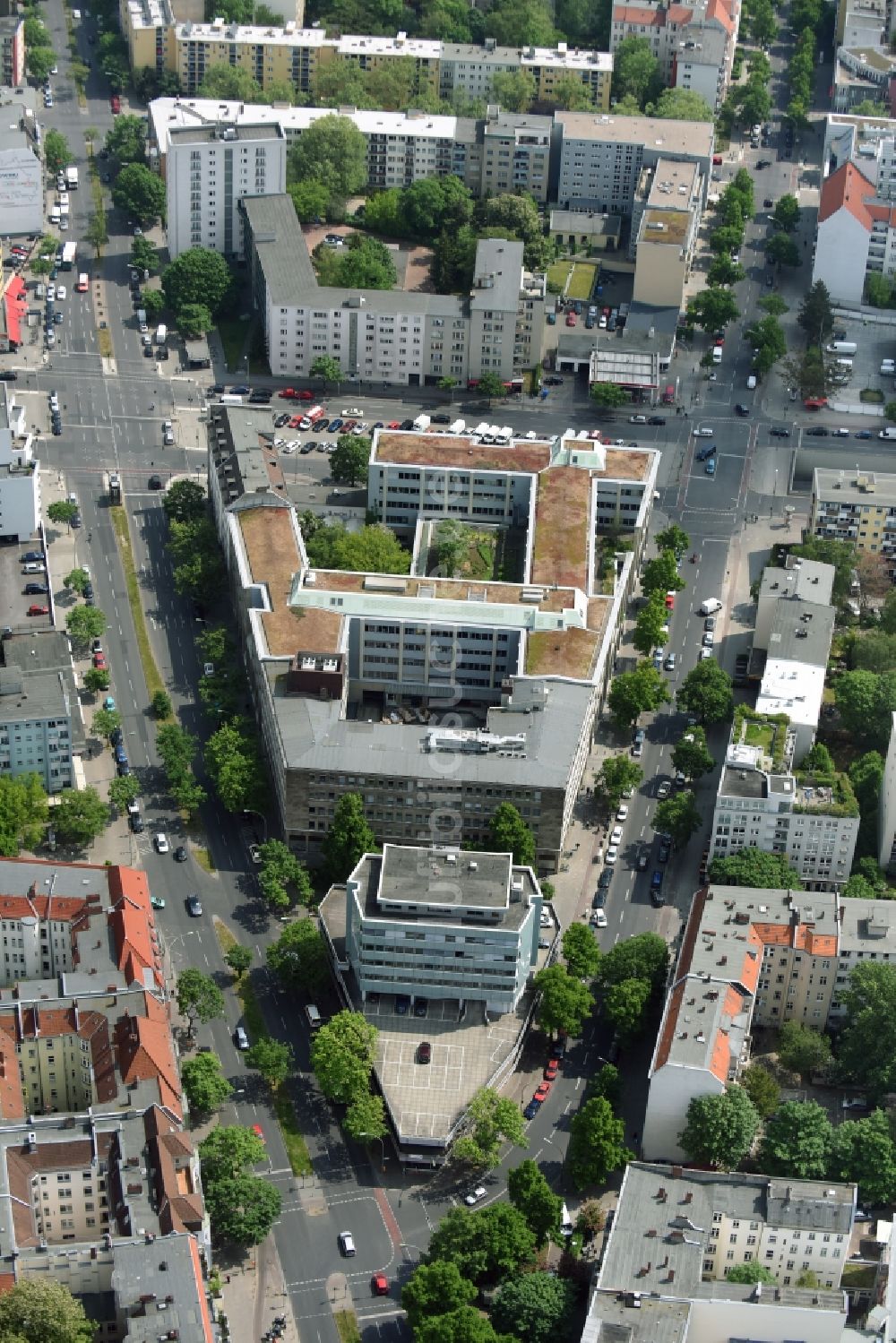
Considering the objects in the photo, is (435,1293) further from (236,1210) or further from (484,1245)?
(236,1210)

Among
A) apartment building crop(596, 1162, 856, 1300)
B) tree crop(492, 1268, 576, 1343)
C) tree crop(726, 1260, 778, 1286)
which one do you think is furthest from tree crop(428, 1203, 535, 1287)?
tree crop(726, 1260, 778, 1286)

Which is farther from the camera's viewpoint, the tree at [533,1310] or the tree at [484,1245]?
the tree at [484,1245]

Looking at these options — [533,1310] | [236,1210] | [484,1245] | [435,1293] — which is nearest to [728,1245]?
[533,1310]

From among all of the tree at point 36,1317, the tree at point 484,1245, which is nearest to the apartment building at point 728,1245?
the tree at point 484,1245

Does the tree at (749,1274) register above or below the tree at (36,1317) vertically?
below

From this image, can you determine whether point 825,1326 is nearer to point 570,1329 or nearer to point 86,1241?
point 570,1329

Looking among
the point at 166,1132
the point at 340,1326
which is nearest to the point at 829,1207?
the point at 340,1326

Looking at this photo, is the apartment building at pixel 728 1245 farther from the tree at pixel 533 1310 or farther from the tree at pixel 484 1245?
the tree at pixel 484 1245
